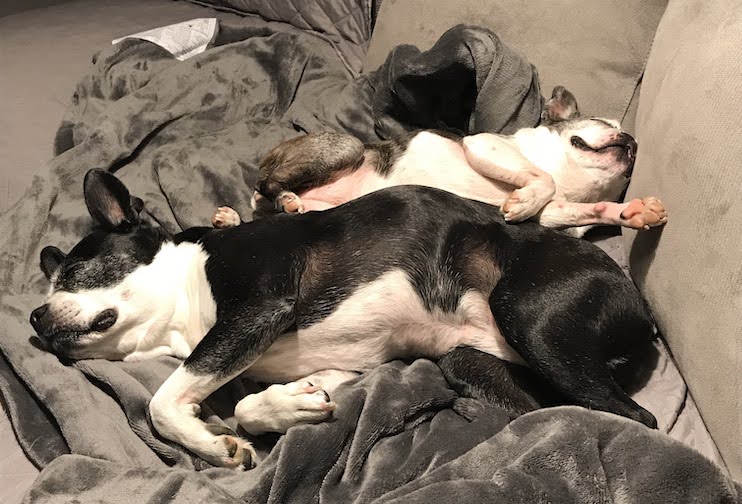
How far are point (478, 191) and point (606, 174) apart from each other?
38 centimetres

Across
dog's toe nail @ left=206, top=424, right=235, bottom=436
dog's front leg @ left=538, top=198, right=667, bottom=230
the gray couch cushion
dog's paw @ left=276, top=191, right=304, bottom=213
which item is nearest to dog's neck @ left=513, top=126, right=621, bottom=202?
dog's front leg @ left=538, top=198, right=667, bottom=230

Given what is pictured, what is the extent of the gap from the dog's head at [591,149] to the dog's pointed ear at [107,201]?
51.7 inches

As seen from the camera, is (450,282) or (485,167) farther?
(485,167)

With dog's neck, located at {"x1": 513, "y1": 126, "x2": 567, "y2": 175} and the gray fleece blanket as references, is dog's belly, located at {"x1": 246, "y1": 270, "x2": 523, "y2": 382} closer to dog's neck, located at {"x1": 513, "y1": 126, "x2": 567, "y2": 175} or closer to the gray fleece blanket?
the gray fleece blanket

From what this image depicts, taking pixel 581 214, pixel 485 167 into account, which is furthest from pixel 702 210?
pixel 485 167

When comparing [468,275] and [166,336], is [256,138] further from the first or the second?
[468,275]

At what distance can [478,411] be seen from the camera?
5.01 ft

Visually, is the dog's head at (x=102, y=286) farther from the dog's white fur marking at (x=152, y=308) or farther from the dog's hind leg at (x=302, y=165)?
the dog's hind leg at (x=302, y=165)

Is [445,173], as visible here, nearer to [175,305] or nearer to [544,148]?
[544,148]

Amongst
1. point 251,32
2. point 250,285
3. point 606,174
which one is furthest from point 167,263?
point 251,32

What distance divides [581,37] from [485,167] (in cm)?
54

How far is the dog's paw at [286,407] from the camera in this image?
145cm

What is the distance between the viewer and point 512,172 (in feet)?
6.23

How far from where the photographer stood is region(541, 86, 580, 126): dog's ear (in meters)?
2.06
